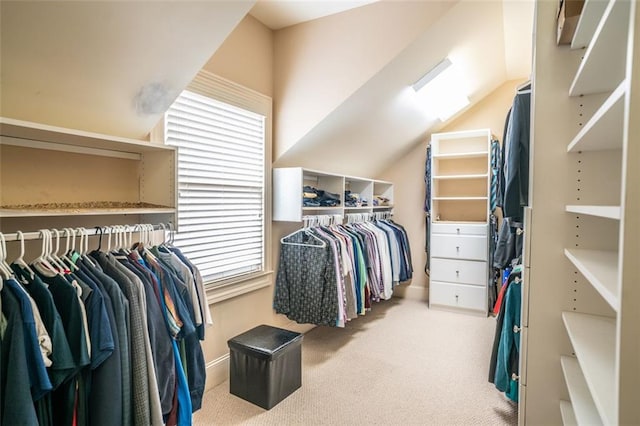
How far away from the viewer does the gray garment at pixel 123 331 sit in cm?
126

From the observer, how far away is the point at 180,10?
1478 mm

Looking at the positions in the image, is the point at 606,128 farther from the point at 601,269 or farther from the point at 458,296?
the point at 458,296

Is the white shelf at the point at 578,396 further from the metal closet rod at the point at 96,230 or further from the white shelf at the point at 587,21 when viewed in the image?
the metal closet rod at the point at 96,230

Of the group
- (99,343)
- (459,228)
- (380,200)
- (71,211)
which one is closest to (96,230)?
(71,211)

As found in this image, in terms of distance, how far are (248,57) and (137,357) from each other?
7.46 ft

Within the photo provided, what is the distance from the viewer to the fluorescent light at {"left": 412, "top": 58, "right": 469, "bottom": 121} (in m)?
3.07

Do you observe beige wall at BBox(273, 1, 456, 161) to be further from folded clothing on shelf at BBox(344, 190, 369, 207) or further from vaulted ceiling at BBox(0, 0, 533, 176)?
folded clothing on shelf at BBox(344, 190, 369, 207)

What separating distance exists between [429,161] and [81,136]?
3.82 metres

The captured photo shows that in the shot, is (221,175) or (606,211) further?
(221,175)

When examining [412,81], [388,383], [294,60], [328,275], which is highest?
[294,60]

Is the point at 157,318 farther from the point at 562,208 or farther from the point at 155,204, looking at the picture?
the point at 562,208

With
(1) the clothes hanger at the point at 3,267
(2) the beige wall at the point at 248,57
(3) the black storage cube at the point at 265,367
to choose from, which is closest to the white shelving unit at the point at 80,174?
(1) the clothes hanger at the point at 3,267

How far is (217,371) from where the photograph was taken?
249cm

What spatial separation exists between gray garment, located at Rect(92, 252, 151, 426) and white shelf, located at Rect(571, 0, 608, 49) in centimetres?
185
